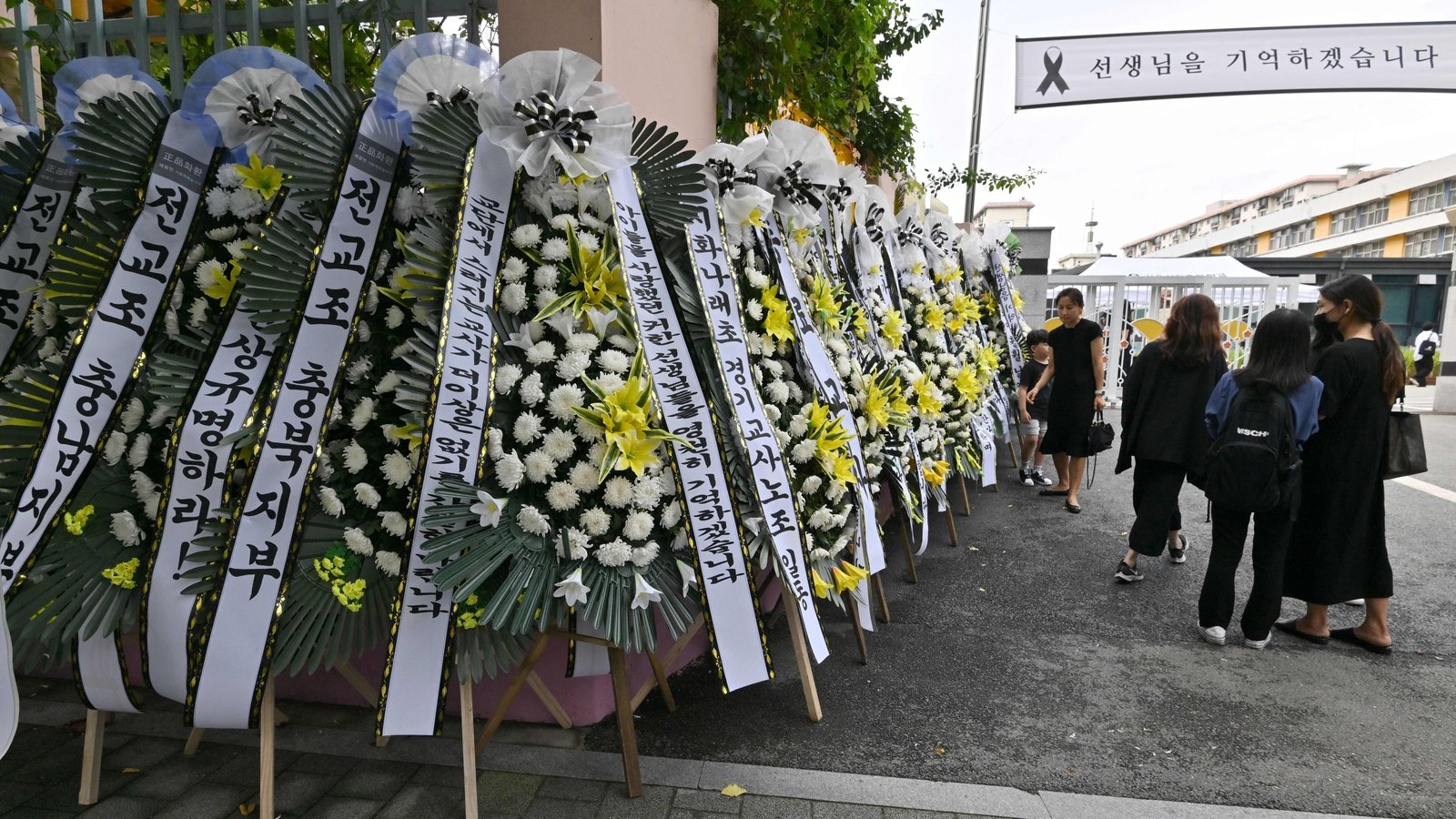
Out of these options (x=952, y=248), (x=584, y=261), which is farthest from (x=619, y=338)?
(x=952, y=248)

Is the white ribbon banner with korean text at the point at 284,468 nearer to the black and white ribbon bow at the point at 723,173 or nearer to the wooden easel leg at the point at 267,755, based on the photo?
the wooden easel leg at the point at 267,755

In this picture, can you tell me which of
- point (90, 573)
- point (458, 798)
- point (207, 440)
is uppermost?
point (207, 440)

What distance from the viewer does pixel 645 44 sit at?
3.22 m

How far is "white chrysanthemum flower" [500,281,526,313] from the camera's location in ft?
8.23

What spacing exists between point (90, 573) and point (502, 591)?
1.36 m

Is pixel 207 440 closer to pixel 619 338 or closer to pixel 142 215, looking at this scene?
pixel 142 215

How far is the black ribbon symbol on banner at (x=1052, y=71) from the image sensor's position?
874 cm

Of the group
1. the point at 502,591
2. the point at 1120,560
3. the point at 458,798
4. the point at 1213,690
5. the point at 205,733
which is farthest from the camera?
the point at 1120,560

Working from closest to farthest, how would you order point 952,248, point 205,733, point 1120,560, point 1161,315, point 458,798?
point 458,798 < point 205,733 < point 1120,560 < point 952,248 < point 1161,315

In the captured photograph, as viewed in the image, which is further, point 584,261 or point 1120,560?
point 1120,560

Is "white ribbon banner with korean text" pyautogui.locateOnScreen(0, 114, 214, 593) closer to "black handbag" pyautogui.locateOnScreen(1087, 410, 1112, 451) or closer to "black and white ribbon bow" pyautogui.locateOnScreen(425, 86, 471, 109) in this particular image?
"black and white ribbon bow" pyautogui.locateOnScreen(425, 86, 471, 109)

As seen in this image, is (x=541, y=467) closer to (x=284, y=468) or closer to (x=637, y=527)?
(x=637, y=527)

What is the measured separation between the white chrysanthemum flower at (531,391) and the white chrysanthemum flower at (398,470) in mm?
395

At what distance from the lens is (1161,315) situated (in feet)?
44.9
